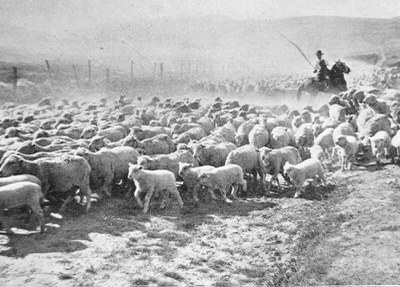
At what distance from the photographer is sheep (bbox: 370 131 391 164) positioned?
51.4 feet

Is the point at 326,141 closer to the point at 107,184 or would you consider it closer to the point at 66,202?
the point at 107,184

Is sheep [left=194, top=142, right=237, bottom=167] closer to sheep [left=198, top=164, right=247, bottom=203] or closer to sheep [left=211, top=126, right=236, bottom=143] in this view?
sheep [left=198, top=164, right=247, bottom=203]

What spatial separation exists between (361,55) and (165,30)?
1878 inches

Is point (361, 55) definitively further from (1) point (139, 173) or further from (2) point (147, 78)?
(1) point (139, 173)

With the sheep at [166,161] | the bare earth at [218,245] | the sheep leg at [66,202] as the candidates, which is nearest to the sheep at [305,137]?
the bare earth at [218,245]

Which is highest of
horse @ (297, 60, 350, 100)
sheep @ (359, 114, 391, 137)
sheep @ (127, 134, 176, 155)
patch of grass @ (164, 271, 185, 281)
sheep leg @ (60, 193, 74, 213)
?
horse @ (297, 60, 350, 100)

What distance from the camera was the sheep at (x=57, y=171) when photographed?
10555 millimetres

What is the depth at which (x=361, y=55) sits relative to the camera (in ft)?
250

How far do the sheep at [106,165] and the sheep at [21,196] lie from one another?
2699mm

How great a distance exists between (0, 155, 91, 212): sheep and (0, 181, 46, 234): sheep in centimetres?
124

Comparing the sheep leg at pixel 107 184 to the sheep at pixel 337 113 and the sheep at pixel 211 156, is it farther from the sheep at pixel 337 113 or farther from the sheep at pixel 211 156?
the sheep at pixel 337 113

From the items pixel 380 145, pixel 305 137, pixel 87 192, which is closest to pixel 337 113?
pixel 305 137

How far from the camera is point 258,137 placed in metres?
17.4

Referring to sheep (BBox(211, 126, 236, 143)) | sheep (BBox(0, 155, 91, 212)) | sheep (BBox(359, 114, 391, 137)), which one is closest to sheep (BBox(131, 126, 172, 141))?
sheep (BBox(211, 126, 236, 143))
